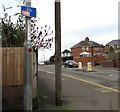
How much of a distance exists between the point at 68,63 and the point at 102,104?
82.7 ft

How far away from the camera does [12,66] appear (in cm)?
514

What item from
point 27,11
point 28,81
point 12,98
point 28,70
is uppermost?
point 27,11

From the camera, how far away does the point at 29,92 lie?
12.3ft

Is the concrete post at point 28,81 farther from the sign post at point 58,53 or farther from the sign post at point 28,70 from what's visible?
the sign post at point 58,53

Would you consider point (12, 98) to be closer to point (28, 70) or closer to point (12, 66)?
point (12, 66)

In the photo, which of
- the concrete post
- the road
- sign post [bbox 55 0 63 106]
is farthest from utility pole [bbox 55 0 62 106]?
the road

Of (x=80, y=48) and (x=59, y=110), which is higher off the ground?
(x=80, y=48)

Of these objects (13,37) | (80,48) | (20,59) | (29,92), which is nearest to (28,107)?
(29,92)

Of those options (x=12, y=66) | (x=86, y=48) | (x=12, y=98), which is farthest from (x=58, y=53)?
(x=86, y=48)

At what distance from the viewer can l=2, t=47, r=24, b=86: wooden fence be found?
16.7 ft

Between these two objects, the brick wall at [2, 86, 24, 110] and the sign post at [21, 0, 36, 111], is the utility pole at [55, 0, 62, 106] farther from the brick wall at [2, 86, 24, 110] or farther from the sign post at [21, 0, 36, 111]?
Answer: the sign post at [21, 0, 36, 111]

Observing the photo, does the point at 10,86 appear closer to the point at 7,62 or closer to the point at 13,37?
the point at 7,62

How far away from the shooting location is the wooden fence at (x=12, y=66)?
5078 mm

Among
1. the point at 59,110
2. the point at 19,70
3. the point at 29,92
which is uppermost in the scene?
the point at 19,70
